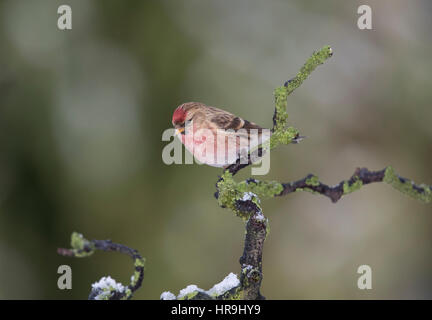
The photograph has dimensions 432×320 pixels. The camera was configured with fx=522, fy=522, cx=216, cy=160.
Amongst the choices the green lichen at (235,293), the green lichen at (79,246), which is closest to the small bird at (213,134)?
the green lichen at (235,293)

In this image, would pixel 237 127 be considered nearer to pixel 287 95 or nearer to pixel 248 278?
pixel 287 95

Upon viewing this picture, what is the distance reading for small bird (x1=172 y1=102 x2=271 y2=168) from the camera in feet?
7.66

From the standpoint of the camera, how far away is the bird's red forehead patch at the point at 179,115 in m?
2.41

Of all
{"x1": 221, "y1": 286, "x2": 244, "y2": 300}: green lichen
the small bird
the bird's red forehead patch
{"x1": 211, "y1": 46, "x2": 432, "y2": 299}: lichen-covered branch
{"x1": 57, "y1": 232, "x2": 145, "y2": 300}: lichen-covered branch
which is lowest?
{"x1": 221, "y1": 286, "x2": 244, "y2": 300}: green lichen

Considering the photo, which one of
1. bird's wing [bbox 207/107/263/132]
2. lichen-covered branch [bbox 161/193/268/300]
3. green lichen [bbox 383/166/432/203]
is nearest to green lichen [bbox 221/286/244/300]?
lichen-covered branch [bbox 161/193/268/300]

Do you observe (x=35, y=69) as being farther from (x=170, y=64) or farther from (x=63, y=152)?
(x=170, y=64)

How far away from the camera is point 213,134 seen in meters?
2.46

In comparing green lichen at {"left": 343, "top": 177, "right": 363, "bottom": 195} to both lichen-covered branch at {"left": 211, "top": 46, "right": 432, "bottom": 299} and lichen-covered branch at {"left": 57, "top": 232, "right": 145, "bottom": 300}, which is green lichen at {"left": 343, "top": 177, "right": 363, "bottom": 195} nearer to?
lichen-covered branch at {"left": 211, "top": 46, "right": 432, "bottom": 299}

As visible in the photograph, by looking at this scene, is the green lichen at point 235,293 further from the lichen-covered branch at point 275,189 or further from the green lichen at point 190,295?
the green lichen at point 190,295

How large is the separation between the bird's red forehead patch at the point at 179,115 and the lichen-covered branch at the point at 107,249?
2.89ft

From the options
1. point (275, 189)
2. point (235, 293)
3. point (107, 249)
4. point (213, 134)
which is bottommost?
point (235, 293)

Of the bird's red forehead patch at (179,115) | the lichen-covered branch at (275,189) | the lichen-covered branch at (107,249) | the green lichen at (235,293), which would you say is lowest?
the green lichen at (235,293)

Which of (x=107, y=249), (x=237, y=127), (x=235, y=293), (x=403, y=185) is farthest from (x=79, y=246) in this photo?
(x=237, y=127)

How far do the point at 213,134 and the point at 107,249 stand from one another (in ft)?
3.34
